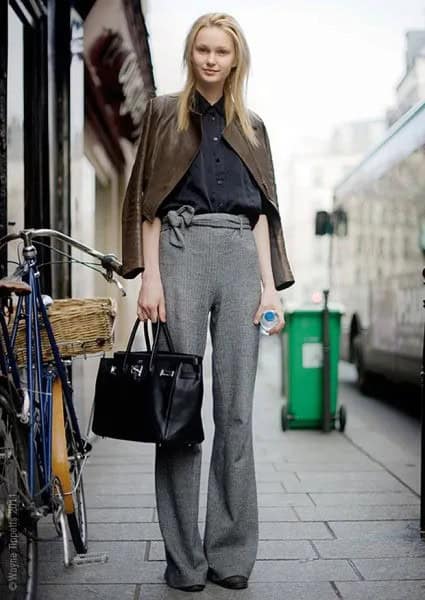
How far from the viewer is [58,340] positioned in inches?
153

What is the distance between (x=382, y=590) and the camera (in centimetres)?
362

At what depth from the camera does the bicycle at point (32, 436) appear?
9.89 feet

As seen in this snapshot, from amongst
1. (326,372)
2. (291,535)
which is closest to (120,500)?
(291,535)

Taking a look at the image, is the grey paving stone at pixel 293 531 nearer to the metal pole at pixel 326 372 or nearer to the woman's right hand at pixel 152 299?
the woman's right hand at pixel 152 299

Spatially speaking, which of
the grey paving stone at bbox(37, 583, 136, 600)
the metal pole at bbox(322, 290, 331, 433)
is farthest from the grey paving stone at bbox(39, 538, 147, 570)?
the metal pole at bbox(322, 290, 331, 433)

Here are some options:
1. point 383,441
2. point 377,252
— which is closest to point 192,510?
point 383,441

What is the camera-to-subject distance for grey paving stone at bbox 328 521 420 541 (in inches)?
175

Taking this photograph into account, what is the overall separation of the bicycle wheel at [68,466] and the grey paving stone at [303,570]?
746 millimetres

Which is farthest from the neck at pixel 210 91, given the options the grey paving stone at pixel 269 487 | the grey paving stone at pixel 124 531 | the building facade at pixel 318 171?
the building facade at pixel 318 171

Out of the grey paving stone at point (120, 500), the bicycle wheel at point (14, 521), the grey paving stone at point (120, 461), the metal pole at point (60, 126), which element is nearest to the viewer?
the bicycle wheel at point (14, 521)

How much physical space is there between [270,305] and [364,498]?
210 centimetres

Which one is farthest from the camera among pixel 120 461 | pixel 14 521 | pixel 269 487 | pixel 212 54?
pixel 120 461

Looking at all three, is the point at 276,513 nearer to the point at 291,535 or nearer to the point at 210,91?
the point at 291,535

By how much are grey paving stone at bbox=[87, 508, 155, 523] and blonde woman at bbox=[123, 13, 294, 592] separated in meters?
1.12
